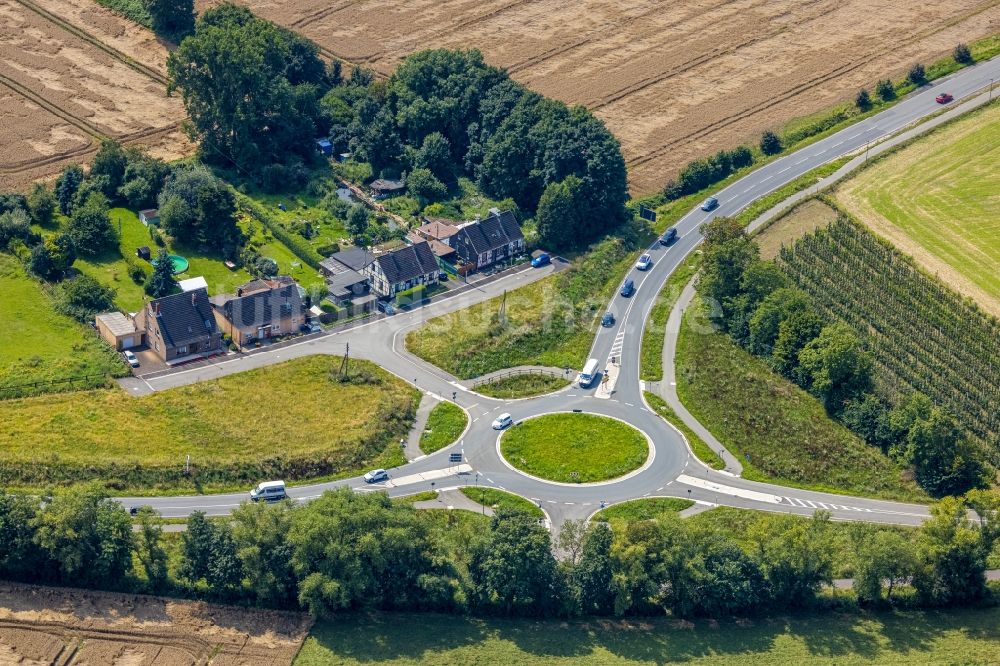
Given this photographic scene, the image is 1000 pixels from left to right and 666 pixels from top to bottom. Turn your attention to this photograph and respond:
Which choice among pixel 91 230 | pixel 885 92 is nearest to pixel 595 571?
pixel 91 230

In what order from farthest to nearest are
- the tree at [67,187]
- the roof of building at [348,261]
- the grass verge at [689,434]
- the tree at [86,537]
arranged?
1. the tree at [67,187]
2. the roof of building at [348,261]
3. the grass verge at [689,434]
4. the tree at [86,537]

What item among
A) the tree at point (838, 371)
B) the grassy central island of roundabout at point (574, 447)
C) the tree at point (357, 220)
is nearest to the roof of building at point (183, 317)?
the tree at point (357, 220)

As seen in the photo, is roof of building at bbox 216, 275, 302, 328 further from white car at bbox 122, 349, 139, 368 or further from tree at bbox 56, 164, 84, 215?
tree at bbox 56, 164, 84, 215

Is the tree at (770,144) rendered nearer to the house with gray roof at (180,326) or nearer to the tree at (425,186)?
the tree at (425,186)

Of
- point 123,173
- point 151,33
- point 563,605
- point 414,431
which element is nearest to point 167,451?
point 414,431

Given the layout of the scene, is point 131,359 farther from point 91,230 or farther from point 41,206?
point 41,206
